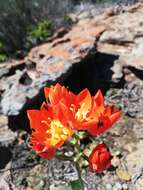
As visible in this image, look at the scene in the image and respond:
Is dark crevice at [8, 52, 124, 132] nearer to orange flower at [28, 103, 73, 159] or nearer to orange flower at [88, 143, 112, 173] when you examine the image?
orange flower at [28, 103, 73, 159]

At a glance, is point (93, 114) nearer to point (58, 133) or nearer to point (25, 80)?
point (58, 133)

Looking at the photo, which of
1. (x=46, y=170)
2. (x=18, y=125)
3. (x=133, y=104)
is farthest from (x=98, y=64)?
(x=46, y=170)

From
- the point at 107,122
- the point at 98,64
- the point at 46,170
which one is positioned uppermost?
the point at 107,122

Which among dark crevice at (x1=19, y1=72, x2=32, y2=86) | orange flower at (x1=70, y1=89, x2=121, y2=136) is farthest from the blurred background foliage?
orange flower at (x1=70, y1=89, x2=121, y2=136)

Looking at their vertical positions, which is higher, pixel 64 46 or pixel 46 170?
pixel 64 46

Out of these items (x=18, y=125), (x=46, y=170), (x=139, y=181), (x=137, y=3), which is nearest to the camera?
(x=139, y=181)

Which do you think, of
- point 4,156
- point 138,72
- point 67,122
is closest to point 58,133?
point 67,122

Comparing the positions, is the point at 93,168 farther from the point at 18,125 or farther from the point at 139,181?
the point at 18,125

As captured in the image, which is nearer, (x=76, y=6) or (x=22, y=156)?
(x=22, y=156)

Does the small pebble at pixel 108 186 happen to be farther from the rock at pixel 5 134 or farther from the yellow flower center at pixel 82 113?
the yellow flower center at pixel 82 113
